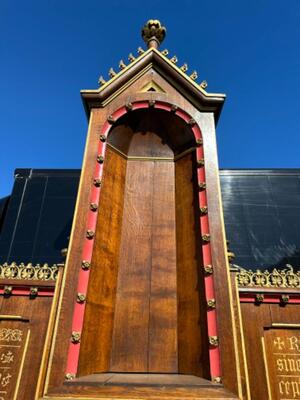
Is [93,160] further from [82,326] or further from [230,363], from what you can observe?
[230,363]

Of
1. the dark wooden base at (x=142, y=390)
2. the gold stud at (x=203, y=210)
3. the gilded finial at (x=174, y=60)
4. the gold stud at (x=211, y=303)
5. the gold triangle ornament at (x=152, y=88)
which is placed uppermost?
the gilded finial at (x=174, y=60)

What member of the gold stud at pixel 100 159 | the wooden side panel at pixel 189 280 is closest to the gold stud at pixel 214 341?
the wooden side panel at pixel 189 280

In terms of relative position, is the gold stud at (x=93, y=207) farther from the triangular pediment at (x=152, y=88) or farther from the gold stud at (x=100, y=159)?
the triangular pediment at (x=152, y=88)

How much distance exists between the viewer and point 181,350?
16.0 ft

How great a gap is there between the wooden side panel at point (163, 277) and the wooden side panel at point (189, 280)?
4.6 inches

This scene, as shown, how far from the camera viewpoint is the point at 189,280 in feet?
17.6

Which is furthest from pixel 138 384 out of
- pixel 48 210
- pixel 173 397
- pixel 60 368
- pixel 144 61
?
pixel 48 210

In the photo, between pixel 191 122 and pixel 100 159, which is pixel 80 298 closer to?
pixel 100 159

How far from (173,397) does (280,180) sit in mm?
10355

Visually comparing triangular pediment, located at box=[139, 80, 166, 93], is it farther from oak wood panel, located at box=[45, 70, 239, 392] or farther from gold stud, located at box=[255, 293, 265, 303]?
gold stud, located at box=[255, 293, 265, 303]

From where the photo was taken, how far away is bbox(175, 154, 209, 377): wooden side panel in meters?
4.67

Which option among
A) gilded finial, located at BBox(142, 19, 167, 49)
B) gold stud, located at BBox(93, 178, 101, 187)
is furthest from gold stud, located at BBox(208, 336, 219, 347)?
gilded finial, located at BBox(142, 19, 167, 49)

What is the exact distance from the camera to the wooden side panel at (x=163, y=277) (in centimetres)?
494

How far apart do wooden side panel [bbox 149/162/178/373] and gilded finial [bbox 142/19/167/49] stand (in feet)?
12.1
